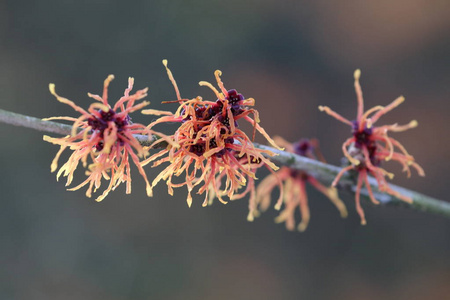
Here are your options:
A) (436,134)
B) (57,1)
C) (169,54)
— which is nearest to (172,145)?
(169,54)

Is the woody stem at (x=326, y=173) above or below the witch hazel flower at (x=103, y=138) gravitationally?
above

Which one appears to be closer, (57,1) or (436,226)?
(57,1)

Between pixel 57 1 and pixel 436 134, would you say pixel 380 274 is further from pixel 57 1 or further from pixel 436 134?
pixel 57 1

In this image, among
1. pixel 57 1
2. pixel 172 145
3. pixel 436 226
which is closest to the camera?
pixel 172 145

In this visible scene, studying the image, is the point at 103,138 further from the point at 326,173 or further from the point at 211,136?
the point at 326,173

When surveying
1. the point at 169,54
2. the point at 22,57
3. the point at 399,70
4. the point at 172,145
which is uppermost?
the point at 399,70

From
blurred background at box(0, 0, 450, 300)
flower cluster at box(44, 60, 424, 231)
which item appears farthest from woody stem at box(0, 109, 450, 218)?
blurred background at box(0, 0, 450, 300)

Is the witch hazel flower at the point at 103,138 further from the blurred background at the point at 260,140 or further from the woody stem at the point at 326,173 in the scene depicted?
the blurred background at the point at 260,140

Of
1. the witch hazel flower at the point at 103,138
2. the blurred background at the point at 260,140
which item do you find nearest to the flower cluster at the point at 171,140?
the witch hazel flower at the point at 103,138

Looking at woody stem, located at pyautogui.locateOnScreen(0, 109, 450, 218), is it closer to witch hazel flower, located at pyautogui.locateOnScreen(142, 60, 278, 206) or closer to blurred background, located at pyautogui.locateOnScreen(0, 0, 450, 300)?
witch hazel flower, located at pyautogui.locateOnScreen(142, 60, 278, 206)
